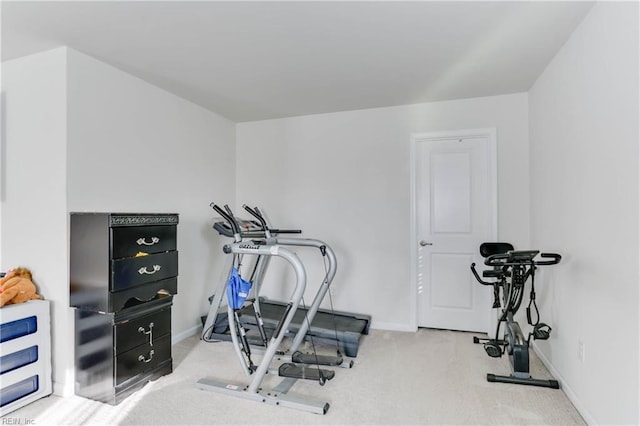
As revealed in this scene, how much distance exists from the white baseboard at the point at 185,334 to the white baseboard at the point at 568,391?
322 centimetres

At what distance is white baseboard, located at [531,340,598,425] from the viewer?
2055mm

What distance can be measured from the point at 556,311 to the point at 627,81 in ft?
5.49

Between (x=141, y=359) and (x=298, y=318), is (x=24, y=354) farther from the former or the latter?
(x=298, y=318)

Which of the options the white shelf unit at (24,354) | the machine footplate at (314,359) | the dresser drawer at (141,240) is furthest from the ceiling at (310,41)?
the machine footplate at (314,359)

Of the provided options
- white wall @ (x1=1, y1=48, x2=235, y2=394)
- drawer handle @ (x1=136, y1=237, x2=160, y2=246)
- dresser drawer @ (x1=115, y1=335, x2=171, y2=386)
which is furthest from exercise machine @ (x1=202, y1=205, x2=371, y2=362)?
white wall @ (x1=1, y1=48, x2=235, y2=394)

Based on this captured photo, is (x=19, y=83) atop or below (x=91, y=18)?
below

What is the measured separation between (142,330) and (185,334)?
3.57 feet

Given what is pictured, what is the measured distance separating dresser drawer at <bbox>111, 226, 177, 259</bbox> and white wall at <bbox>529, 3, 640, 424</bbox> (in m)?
2.83

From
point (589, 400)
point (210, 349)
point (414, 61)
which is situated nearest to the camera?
point (589, 400)

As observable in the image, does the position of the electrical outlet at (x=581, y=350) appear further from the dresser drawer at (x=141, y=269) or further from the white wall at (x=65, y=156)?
the white wall at (x=65, y=156)

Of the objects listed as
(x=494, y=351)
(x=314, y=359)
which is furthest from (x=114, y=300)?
(x=494, y=351)

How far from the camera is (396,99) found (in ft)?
11.9

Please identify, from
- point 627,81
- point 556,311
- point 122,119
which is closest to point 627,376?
point 556,311

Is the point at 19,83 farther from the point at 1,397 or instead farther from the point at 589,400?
the point at 589,400
